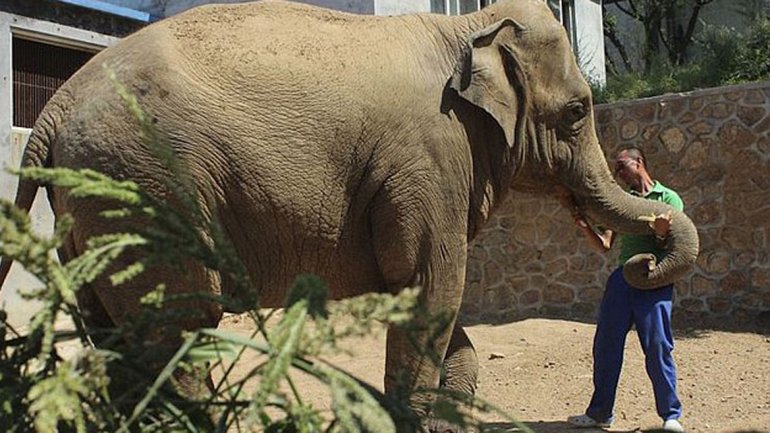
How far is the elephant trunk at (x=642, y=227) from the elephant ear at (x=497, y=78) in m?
0.71

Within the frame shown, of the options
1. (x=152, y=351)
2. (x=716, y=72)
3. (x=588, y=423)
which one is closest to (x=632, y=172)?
(x=588, y=423)

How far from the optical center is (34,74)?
37.0 feet

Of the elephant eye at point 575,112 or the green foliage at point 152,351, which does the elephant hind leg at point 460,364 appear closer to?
the elephant eye at point 575,112

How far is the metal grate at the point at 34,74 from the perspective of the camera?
11062 millimetres

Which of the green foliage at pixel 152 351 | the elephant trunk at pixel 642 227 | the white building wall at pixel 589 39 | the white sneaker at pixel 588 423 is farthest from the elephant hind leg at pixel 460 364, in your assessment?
the white building wall at pixel 589 39

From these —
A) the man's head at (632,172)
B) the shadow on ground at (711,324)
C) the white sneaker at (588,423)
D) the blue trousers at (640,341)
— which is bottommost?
the shadow on ground at (711,324)

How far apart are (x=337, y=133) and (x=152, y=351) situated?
2.70m

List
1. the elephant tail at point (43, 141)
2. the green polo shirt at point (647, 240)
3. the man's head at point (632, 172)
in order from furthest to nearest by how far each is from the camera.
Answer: the man's head at point (632, 172) → the green polo shirt at point (647, 240) → the elephant tail at point (43, 141)

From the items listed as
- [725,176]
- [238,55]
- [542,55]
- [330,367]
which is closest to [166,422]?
[330,367]

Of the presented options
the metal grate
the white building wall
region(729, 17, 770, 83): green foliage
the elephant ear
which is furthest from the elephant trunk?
region(729, 17, 770, 83): green foliage

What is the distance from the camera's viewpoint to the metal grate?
11.1 m

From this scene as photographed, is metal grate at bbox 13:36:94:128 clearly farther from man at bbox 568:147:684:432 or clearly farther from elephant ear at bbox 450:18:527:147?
elephant ear at bbox 450:18:527:147

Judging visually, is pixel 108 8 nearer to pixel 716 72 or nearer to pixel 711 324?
pixel 711 324

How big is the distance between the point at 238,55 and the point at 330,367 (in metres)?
2.78
